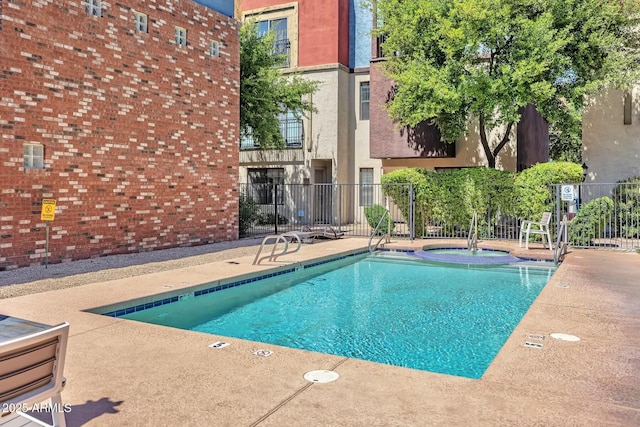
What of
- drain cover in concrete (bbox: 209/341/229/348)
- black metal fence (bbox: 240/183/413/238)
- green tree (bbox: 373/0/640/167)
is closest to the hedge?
green tree (bbox: 373/0/640/167)

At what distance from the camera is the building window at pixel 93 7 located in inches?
391

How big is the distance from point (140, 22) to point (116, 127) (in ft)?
8.51

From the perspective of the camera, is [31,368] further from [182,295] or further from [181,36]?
[181,36]

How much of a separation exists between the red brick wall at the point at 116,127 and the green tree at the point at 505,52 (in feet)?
16.9

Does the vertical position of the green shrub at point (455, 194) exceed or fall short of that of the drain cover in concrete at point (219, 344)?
it exceeds it

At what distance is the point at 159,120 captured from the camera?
11516mm

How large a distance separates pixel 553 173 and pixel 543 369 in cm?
1089

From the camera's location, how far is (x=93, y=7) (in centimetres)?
1009

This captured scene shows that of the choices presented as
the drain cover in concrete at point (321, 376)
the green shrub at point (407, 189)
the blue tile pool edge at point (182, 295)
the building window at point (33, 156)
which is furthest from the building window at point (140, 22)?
the drain cover in concrete at point (321, 376)

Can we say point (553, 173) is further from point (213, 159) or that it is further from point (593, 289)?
point (213, 159)

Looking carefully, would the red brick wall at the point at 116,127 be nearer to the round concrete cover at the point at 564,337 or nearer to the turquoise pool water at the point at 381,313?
the turquoise pool water at the point at 381,313

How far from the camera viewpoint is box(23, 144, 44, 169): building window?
886 cm

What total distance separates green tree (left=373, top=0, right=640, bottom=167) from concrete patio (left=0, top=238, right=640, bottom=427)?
9.11m

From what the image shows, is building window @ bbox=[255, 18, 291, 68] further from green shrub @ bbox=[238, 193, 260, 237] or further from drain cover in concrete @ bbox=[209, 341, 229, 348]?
drain cover in concrete @ bbox=[209, 341, 229, 348]
